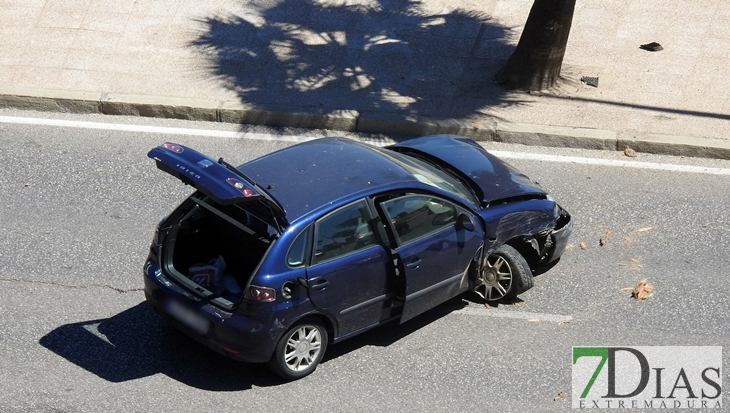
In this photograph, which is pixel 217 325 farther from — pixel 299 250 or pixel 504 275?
pixel 504 275

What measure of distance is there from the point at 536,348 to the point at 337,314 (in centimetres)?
185

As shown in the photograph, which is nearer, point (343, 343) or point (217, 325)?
point (217, 325)

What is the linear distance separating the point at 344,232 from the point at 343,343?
1.20m

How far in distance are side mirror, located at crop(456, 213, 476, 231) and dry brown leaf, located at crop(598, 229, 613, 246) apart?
82.8 inches

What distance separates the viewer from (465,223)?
7613 mm

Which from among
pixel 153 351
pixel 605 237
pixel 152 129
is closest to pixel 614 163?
pixel 605 237

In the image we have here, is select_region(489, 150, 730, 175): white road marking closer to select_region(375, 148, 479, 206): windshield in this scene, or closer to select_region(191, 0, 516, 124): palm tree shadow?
select_region(191, 0, 516, 124): palm tree shadow

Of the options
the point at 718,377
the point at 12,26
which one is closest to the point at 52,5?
the point at 12,26

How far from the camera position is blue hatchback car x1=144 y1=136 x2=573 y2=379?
259 inches

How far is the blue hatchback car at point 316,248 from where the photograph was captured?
6.57m

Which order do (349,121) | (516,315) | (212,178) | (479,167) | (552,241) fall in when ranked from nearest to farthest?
(212,178) < (516,315) < (552,241) < (479,167) < (349,121)

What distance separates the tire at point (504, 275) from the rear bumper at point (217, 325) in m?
2.22

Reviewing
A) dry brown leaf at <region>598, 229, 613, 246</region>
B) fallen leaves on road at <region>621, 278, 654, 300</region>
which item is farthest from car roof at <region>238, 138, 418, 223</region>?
dry brown leaf at <region>598, 229, 613, 246</region>

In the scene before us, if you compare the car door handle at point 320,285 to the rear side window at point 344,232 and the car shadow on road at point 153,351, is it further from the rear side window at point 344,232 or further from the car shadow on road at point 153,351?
the car shadow on road at point 153,351
